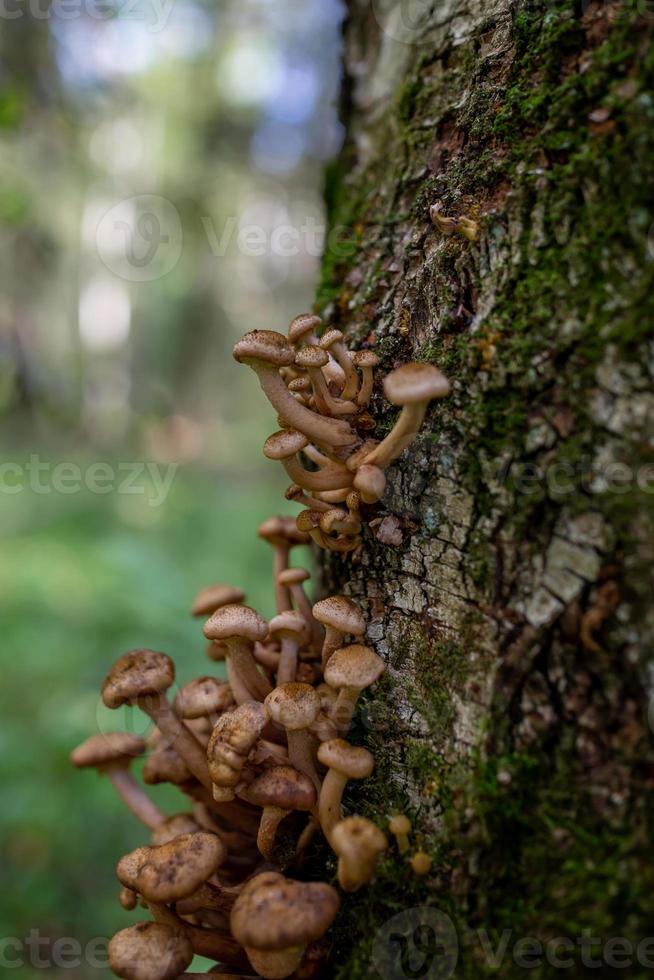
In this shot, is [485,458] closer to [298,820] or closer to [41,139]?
[298,820]

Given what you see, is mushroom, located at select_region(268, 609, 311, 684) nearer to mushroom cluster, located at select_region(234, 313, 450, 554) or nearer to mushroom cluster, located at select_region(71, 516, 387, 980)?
mushroom cluster, located at select_region(71, 516, 387, 980)

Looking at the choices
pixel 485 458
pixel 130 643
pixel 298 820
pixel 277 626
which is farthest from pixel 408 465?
pixel 130 643

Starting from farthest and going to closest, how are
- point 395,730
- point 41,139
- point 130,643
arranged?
point 41,139 < point 130,643 < point 395,730

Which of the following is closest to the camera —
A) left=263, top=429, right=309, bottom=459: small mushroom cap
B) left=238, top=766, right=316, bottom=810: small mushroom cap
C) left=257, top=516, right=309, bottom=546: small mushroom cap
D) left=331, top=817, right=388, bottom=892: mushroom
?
left=331, top=817, right=388, bottom=892: mushroom

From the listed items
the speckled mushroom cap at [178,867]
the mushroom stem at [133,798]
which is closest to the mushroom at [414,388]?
the speckled mushroom cap at [178,867]

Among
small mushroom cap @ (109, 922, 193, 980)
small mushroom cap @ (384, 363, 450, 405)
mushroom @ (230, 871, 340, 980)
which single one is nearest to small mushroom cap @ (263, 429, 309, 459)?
small mushroom cap @ (384, 363, 450, 405)

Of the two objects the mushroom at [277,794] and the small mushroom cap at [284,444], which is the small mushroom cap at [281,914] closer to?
the mushroom at [277,794]
